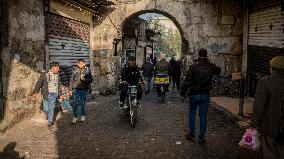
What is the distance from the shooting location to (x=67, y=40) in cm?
1154

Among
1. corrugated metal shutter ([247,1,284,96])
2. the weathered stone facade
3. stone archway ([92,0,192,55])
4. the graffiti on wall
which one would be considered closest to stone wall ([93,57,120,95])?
stone archway ([92,0,192,55])

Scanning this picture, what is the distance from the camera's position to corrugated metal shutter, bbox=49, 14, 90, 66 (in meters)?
10.3

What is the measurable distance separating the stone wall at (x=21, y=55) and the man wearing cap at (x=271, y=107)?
17.8 feet

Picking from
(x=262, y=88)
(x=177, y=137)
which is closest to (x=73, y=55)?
(x=177, y=137)

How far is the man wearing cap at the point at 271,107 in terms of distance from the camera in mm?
3975

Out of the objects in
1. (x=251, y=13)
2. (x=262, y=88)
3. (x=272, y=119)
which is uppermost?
(x=251, y=13)

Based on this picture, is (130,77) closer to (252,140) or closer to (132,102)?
(132,102)

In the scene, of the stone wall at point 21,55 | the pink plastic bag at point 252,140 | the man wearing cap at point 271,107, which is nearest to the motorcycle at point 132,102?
the stone wall at point 21,55

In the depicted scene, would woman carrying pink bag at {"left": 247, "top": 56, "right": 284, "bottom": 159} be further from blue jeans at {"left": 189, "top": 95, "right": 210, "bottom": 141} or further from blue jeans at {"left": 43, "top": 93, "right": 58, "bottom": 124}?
blue jeans at {"left": 43, "top": 93, "right": 58, "bottom": 124}

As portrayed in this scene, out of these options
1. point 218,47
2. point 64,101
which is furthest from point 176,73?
point 64,101

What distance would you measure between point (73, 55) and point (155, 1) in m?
3.98

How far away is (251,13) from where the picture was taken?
40.2 ft

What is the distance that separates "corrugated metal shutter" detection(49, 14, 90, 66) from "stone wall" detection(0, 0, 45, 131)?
0.84 m

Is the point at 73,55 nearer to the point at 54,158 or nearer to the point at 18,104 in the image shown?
the point at 18,104
